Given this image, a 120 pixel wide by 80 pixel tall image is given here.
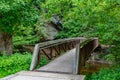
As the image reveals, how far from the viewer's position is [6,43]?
13328 mm

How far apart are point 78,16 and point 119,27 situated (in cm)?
159

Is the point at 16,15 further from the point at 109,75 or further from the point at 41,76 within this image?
the point at 109,75

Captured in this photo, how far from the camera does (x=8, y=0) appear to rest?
36.5ft

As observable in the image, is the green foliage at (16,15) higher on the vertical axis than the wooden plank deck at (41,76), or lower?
higher

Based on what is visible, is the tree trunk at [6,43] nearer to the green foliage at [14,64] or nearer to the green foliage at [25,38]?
the green foliage at [14,64]

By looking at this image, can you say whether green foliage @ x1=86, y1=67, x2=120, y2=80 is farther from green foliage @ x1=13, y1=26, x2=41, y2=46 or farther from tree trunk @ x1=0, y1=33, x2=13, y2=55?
green foliage @ x1=13, y1=26, x2=41, y2=46

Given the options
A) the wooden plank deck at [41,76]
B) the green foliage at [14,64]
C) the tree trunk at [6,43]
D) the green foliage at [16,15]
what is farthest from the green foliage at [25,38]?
the wooden plank deck at [41,76]

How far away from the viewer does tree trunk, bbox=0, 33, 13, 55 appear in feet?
42.9

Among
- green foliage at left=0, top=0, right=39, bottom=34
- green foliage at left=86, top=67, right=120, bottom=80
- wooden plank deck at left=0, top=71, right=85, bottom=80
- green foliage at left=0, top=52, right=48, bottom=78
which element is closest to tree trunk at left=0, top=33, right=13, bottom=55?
green foliage at left=0, top=0, right=39, bottom=34

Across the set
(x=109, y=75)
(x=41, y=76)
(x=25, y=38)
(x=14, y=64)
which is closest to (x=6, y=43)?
(x=14, y=64)

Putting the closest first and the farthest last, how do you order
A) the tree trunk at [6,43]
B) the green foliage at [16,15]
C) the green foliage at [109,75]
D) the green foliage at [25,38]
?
the green foliage at [109,75] → the green foliage at [16,15] → the tree trunk at [6,43] → the green foliage at [25,38]

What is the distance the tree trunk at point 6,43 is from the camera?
13085 mm

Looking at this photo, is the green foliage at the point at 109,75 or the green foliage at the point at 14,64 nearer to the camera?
the green foliage at the point at 109,75

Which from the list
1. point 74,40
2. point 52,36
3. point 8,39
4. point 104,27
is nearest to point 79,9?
point 104,27
